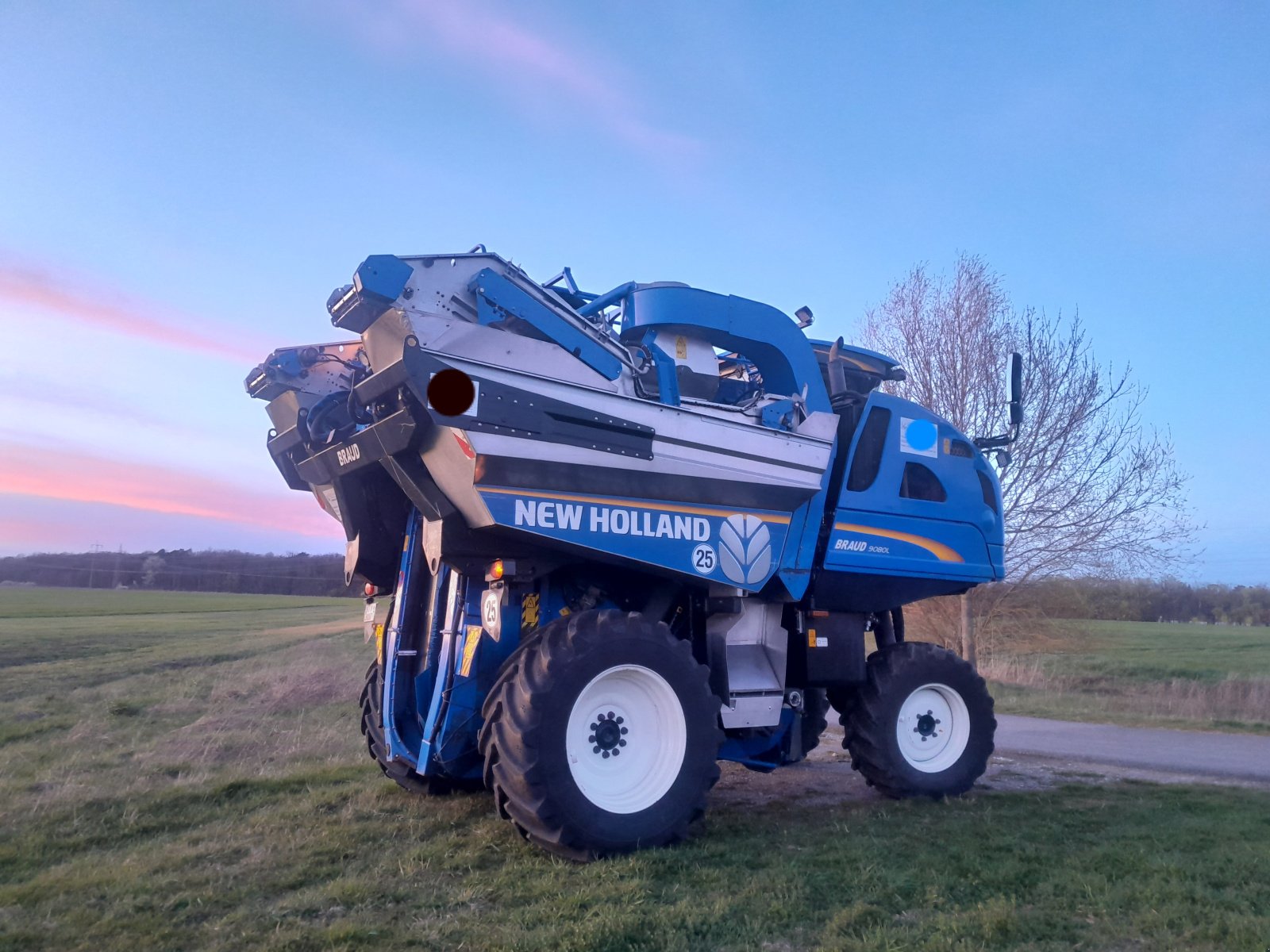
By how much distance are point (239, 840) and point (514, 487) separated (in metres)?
2.97

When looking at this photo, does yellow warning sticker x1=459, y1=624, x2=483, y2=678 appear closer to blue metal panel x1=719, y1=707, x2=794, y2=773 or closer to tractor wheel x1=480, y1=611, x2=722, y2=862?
tractor wheel x1=480, y1=611, x2=722, y2=862

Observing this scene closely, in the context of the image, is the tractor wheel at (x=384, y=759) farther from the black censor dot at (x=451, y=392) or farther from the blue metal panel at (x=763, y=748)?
the black censor dot at (x=451, y=392)

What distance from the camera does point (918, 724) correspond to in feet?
26.3

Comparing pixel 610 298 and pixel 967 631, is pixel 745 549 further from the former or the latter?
pixel 967 631

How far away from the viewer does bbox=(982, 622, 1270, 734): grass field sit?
15.5 metres

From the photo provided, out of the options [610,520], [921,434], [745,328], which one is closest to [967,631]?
[921,434]


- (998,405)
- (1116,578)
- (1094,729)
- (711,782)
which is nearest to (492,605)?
(711,782)

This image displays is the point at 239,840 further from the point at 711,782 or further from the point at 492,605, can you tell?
the point at 711,782

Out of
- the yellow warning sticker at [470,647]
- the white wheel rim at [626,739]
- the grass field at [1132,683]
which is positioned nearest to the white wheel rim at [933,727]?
the white wheel rim at [626,739]

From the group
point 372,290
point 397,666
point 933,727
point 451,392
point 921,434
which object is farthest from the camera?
point 921,434

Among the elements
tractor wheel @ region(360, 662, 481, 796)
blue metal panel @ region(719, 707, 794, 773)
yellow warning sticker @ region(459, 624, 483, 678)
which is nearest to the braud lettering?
yellow warning sticker @ region(459, 624, 483, 678)

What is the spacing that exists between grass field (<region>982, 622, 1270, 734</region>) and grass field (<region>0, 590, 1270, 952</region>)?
8.02 m

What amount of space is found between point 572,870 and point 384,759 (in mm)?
2635

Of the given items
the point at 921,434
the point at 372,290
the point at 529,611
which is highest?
the point at 372,290
